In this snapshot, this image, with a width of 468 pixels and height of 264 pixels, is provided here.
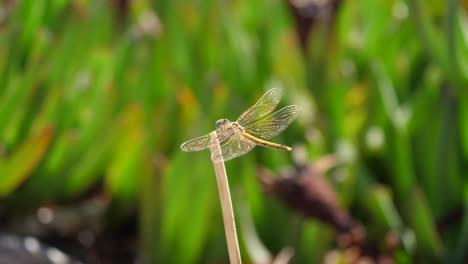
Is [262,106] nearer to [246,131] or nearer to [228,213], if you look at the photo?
[246,131]

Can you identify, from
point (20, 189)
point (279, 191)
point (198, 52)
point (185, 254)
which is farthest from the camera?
point (198, 52)

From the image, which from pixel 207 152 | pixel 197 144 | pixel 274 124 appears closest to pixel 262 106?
pixel 274 124

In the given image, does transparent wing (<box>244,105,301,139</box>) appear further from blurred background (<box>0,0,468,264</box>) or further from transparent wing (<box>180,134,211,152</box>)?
blurred background (<box>0,0,468,264</box>)

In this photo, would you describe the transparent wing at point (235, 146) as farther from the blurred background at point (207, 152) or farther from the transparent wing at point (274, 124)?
the blurred background at point (207, 152)

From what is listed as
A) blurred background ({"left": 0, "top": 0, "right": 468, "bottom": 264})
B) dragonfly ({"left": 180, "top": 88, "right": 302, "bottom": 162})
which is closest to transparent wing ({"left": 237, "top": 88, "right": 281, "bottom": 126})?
dragonfly ({"left": 180, "top": 88, "right": 302, "bottom": 162})

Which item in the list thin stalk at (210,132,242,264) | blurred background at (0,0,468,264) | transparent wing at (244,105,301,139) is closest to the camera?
thin stalk at (210,132,242,264)

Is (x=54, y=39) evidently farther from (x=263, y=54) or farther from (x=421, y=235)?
(x=421, y=235)

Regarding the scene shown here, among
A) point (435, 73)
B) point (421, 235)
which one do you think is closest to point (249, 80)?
point (435, 73)
